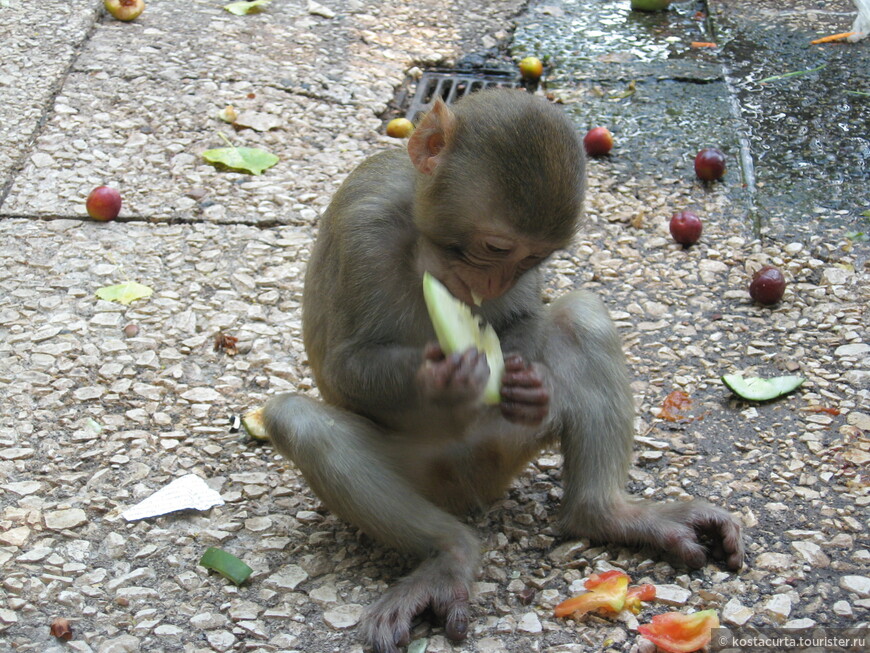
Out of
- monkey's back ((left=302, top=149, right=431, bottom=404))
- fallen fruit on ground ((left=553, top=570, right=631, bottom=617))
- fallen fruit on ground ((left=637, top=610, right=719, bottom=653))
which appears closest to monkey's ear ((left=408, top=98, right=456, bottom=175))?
monkey's back ((left=302, top=149, right=431, bottom=404))

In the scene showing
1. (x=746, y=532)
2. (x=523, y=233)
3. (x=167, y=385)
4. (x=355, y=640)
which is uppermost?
(x=523, y=233)

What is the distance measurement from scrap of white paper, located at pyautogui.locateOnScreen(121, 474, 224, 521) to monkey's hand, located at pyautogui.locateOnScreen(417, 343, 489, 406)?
49.7 inches

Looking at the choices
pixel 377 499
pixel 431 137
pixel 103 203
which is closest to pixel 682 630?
pixel 377 499

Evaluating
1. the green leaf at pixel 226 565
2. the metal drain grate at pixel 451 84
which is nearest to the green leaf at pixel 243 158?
the metal drain grate at pixel 451 84

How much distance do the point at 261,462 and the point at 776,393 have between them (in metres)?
2.36

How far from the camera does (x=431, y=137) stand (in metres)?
3.52

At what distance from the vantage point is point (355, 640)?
335cm

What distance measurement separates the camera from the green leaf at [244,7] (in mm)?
8328

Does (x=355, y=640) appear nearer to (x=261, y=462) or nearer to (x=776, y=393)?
(x=261, y=462)

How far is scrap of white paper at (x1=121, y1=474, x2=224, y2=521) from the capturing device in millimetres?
3980

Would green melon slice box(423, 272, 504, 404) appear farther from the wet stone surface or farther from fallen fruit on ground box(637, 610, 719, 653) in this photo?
the wet stone surface

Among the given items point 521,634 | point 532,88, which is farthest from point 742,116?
point 521,634

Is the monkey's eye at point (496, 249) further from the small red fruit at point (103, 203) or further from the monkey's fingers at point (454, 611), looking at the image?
the small red fruit at point (103, 203)

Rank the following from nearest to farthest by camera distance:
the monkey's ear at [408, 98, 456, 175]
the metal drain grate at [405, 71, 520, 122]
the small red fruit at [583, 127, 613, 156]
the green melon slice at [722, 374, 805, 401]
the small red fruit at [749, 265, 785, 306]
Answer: the monkey's ear at [408, 98, 456, 175]
the green melon slice at [722, 374, 805, 401]
the small red fruit at [749, 265, 785, 306]
the small red fruit at [583, 127, 613, 156]
the metal drain grate at [405, 71, 520, 122]
